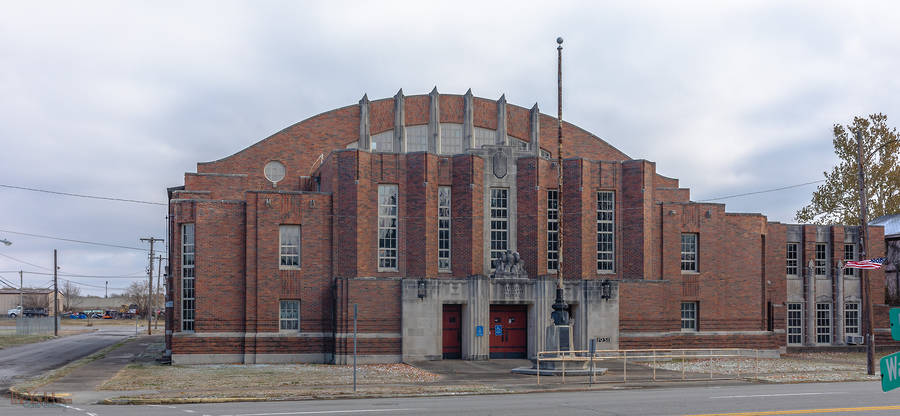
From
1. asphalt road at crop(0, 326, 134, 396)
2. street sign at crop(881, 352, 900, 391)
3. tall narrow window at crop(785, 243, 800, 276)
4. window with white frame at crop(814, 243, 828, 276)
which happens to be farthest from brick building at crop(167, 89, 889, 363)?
street sign at crop(881, 352, 900, 391)

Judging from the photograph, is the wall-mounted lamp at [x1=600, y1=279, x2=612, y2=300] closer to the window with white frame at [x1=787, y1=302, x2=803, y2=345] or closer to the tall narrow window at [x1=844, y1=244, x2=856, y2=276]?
the window with white frame at [x1=787, y1=302, x2=803, y2=345]

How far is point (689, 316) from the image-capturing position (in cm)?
4088

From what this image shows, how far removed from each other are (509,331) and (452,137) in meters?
11.7

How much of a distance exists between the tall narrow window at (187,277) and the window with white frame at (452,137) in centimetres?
1376

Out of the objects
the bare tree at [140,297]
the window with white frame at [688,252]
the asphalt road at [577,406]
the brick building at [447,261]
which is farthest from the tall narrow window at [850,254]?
the bare tree at [140,297]

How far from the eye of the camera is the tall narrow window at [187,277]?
121 feet

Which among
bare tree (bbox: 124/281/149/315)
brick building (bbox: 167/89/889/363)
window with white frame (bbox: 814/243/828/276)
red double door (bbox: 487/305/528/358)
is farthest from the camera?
bare tree (bbox: 124/281/149/315)

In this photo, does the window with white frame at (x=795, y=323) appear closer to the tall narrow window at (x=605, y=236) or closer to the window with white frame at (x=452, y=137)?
the tall narrow window at (x=605, y=236)

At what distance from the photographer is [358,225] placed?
3681 centimetres

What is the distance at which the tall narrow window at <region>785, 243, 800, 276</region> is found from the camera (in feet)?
152

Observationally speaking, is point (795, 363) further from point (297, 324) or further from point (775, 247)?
→ point (297, 324)

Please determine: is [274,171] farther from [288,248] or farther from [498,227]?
[498,227]

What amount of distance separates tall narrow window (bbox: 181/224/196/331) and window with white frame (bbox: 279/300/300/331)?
3776 millimetres

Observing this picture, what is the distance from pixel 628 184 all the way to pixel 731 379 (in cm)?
1290
